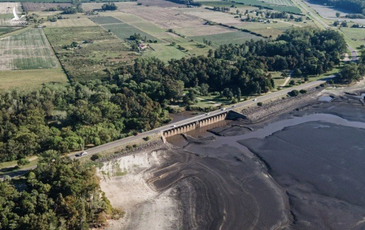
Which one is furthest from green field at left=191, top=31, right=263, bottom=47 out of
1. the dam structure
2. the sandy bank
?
the sandy bank

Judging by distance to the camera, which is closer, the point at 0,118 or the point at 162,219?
the point at 162,219

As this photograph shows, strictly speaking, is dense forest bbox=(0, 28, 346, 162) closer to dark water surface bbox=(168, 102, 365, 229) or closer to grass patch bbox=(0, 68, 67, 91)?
grass patch bbox=(0, 68, 67, 91)

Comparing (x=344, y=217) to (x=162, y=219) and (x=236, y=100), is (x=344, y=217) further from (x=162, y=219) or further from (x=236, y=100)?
(x=236, y=100)

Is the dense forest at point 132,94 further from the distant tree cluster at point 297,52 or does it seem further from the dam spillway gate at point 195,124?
the dam spillway gate at point 195,124

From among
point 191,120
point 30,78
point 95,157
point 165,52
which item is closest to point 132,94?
point 191,120

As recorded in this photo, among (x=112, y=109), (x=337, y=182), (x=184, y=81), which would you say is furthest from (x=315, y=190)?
(x=184, y=81)

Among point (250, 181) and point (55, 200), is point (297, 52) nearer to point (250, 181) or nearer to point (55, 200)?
point (250, 181)
